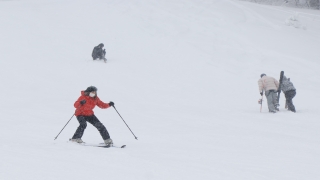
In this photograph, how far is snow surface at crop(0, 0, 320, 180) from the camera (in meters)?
7.57

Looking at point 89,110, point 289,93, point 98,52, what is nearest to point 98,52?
point 98,52

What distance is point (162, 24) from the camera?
29.6 meters

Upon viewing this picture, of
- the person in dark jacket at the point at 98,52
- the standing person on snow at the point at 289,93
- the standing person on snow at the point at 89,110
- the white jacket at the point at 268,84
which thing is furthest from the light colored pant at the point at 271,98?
the person in dark jacket at the point at 98,52

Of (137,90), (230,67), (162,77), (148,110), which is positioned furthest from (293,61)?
(148,110)

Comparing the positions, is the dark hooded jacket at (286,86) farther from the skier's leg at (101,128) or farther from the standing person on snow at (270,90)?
the skier's leg at (101,128)

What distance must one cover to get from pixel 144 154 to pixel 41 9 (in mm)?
27541

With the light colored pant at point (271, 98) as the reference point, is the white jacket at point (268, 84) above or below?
above

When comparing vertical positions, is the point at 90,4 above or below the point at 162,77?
above

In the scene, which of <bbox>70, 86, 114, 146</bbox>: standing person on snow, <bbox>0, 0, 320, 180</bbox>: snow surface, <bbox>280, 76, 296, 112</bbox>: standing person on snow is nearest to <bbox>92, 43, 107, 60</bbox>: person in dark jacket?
<bbox>0, 0, 320, 180</bbox>: snow surface

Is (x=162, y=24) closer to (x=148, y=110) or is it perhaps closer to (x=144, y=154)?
(x=148, y=110)

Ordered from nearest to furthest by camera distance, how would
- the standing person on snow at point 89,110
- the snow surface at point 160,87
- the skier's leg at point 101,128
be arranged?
the snow surface at point 160,87 → the standing person on snow at point 89,110 → the skier's leg at point 101,128

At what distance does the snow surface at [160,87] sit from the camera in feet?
24.8

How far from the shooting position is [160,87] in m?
18.7

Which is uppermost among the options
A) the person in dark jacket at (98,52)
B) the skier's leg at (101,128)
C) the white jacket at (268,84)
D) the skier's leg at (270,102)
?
the person in dark jacket at (98,52)
